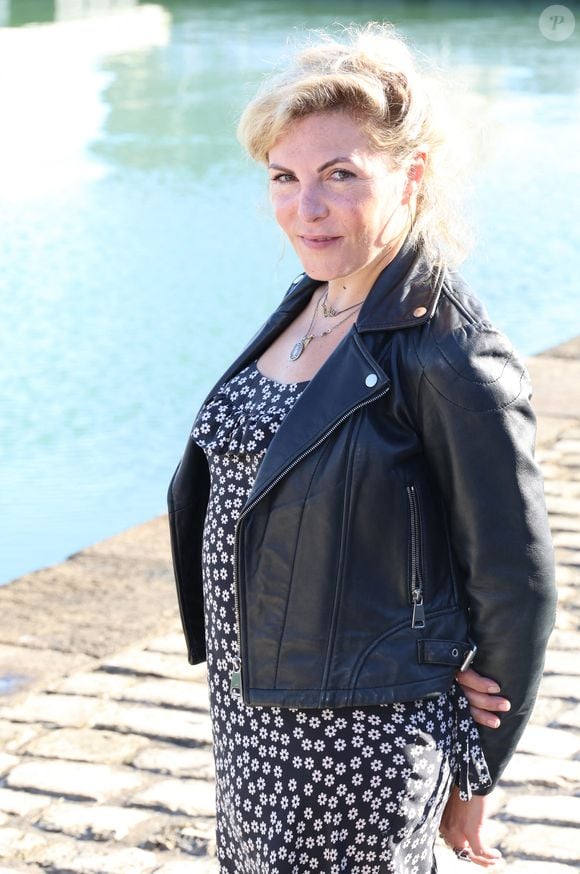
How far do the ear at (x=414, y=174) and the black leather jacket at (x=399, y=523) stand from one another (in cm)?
19

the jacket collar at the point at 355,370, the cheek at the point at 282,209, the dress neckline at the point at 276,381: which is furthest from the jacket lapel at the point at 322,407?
the cheek at the point at 282,209

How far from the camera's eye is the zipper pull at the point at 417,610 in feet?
6.47

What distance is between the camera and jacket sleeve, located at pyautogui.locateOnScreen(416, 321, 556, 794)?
6.29 ft

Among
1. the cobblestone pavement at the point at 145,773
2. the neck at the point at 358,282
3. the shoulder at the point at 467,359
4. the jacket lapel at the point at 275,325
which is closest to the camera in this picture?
the shoulder at the point at 467,359

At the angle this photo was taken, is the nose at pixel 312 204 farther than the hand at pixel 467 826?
No

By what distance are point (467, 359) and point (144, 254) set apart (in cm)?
1062

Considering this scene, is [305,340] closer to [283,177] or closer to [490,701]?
[283,177]

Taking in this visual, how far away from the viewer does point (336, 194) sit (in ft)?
6.70

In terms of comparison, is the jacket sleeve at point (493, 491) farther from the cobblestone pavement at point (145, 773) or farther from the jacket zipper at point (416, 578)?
the cobblestone pavement at point (145, 773)

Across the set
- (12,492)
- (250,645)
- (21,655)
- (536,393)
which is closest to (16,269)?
(12,492)

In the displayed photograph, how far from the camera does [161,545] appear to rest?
5035 millimetres

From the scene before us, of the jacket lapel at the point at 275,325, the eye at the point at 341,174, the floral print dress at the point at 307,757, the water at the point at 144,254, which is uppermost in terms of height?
the water at the point at 144,254

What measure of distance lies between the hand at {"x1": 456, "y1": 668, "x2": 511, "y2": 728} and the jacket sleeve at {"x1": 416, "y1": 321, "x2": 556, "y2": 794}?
0.05ft

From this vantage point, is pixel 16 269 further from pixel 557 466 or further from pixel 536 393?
pixel 557 466
